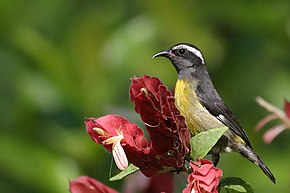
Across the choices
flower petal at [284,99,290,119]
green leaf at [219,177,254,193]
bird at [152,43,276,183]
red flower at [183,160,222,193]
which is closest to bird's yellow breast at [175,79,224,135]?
bird at [152,43,276,183]

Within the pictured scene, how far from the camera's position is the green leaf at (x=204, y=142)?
6.83 ft

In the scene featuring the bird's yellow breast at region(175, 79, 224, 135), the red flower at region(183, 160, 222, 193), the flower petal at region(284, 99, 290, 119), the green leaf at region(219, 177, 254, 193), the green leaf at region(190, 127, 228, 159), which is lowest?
the green leaf at region(219, 177, 254, 193)

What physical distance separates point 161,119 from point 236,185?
0.28 meters

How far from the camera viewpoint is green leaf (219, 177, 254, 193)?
2.13 metres

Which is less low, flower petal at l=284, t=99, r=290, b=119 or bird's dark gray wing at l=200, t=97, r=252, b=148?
bird's dark gray wing at l=200, t=97, r=252, b=148

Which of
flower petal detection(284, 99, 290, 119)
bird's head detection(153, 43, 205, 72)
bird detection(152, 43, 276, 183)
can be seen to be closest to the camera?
flower petal detection(284, 99, 290, 119)

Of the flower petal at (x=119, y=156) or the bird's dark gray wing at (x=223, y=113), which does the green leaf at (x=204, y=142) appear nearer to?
the flower petal at (x=119, y=156)

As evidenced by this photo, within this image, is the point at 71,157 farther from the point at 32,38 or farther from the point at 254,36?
the point at 254,36

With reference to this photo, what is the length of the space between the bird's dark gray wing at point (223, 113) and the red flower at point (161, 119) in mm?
1297

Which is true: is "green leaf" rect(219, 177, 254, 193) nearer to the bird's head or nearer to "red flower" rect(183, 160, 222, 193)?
Result: "red flower" rect(183, 160, 222, 193)

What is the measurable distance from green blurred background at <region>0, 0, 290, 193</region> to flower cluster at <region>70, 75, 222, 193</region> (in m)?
1.83

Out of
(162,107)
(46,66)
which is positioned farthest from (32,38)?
(162,107)

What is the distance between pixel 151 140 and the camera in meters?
2.10

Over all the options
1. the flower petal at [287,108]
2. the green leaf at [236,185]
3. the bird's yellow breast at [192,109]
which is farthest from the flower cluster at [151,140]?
the bird's yellow breast at [192,109]
